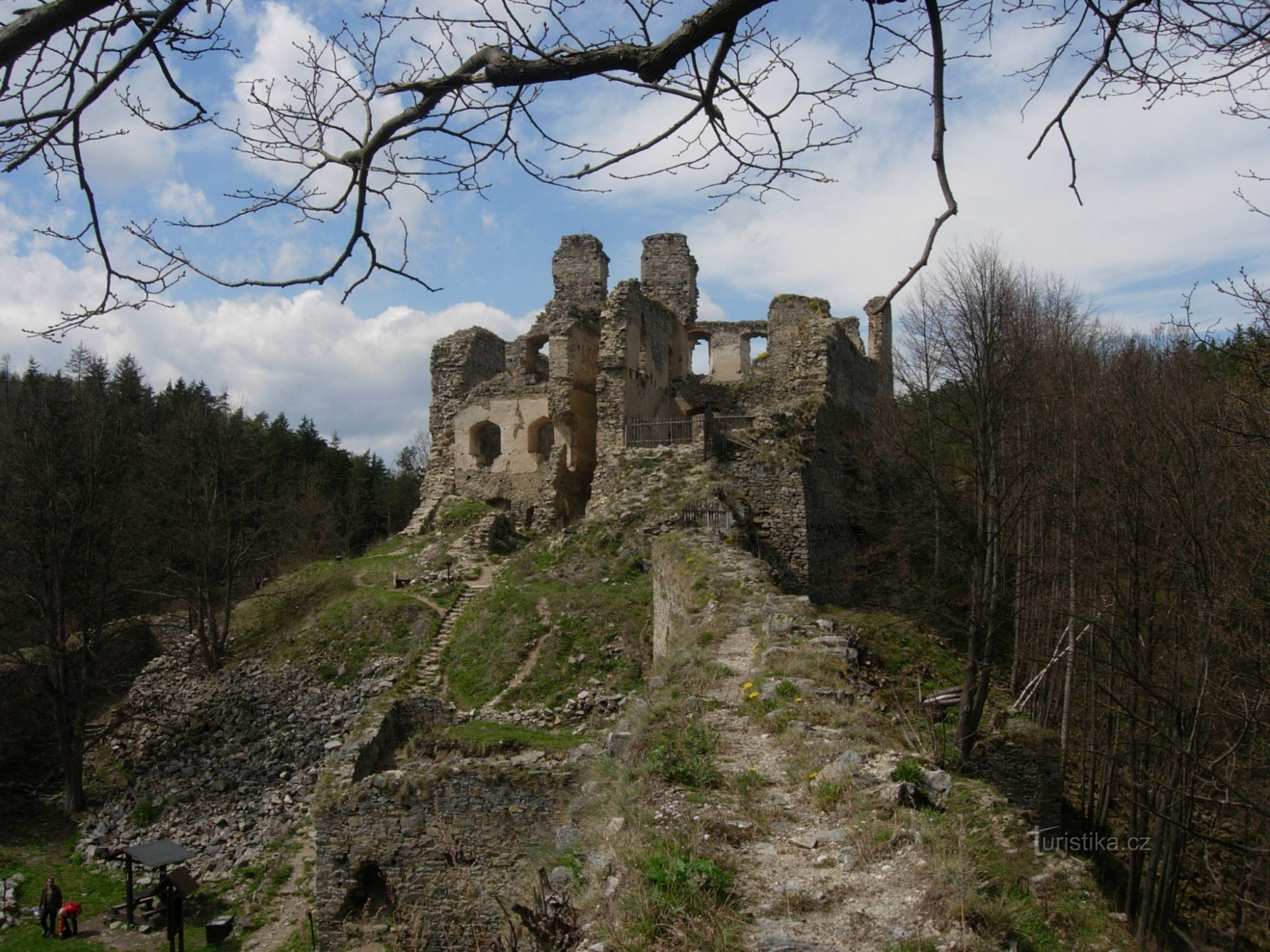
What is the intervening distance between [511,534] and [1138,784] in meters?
17.0

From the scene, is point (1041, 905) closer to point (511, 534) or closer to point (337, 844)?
point (337, 844)

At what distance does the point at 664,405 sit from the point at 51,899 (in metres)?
17.8

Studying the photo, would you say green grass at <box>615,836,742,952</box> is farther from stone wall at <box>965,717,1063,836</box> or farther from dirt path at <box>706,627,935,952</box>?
stone wall at <box>965,717,1063,836</box>

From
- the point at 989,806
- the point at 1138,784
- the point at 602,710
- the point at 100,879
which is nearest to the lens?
the point at 989,806

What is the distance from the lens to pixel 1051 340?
740 inches

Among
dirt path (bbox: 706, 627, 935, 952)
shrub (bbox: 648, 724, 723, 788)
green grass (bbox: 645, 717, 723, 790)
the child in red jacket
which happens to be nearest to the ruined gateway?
green grass (bbox: 645, 717, 723, 790)

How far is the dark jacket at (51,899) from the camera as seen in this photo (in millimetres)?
14781

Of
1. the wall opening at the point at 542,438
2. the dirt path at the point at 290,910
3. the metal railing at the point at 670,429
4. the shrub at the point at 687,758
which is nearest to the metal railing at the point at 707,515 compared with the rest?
the metal railing at the point at 670,429

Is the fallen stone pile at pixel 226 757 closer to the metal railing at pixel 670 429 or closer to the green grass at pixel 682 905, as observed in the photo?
the metal railing at pixel 670 429

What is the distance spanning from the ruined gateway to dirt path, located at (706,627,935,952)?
13573 millimetres

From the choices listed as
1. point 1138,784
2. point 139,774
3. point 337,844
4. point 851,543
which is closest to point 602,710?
point 337,844

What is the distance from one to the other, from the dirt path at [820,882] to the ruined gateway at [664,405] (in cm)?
1357

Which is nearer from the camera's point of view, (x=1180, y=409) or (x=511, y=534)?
(x=1180, y=409)

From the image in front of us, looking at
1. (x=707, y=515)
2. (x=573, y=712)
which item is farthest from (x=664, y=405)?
(x=573, y=712)
